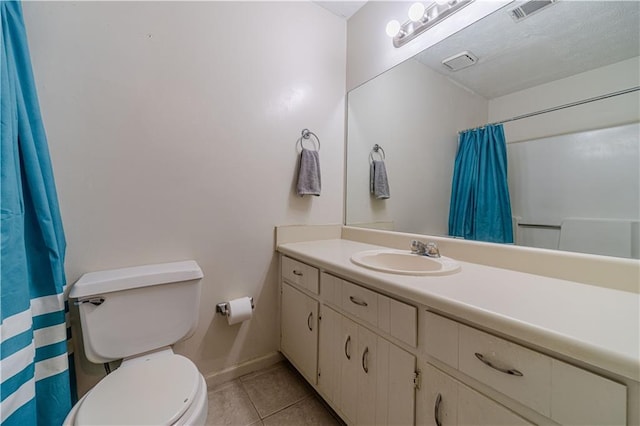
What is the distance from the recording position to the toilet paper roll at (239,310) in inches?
52.9

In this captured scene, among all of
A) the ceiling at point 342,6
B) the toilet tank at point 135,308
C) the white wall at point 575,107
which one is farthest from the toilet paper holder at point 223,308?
the ceiling at point 342,6

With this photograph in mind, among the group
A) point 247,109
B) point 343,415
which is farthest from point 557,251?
point 247,109

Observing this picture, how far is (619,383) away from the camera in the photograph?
1.47 feet

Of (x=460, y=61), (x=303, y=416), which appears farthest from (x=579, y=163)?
(x=303, y=416)

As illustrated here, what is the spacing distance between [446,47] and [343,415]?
1.87 metres

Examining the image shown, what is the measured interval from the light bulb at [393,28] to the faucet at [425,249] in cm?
125

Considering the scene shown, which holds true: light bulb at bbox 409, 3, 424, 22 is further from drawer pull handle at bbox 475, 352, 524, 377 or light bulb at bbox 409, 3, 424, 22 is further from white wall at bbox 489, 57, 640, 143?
drawer pull handle at bbox 475, 352, 524, 377

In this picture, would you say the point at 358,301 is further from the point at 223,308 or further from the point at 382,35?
the point at 382,35

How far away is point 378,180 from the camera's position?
66.7 inches

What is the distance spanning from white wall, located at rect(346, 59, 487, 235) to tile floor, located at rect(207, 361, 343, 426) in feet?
3.59

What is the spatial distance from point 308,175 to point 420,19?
107cm

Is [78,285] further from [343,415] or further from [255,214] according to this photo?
[343,415]

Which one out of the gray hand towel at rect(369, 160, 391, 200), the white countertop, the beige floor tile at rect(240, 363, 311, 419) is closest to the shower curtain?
the beige floor tile at rect(240, 363, 311, 419)

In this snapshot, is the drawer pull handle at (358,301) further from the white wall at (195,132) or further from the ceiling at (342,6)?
the ceiling at (342,6)
